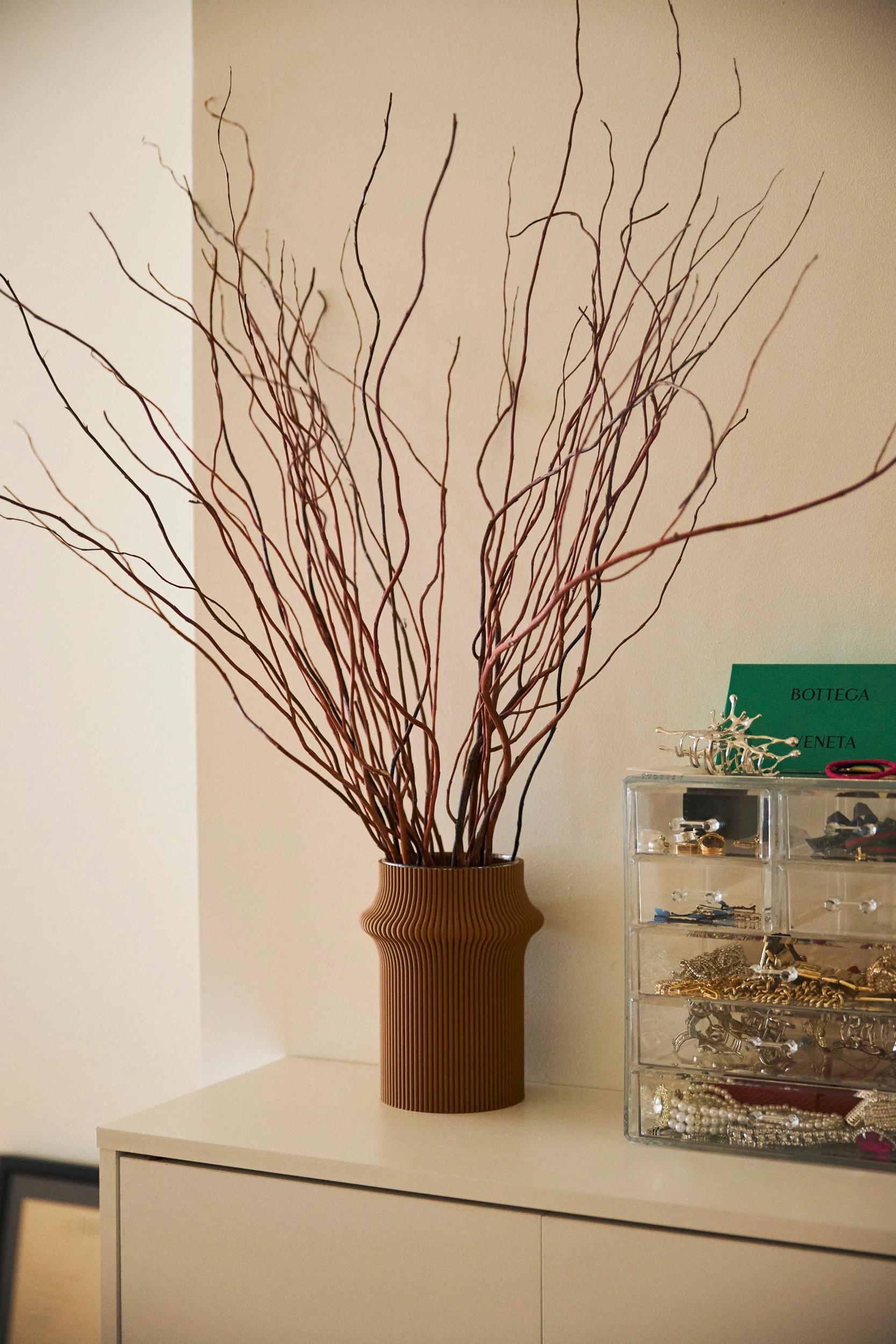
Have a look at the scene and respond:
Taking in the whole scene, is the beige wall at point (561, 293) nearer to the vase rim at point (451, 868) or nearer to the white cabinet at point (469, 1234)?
the vase rim at point (451, 868)

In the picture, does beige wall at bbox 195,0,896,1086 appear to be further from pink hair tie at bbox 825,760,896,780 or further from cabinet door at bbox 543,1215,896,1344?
cabinet door at bbox 543,1215,896,1344

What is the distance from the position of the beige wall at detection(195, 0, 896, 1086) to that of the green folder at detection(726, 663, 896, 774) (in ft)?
0.22

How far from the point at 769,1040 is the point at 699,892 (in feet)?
0.51

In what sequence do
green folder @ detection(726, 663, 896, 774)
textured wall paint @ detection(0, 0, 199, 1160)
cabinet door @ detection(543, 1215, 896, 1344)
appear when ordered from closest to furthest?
cabinet door @ detection(543, 1215, 896, 1344)
green folder @ detection(726, 663, 896, 774)
textured wall paint @ detection(0, 0, 199, 1160)

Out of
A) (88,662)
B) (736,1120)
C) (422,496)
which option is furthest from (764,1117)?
(88,662)

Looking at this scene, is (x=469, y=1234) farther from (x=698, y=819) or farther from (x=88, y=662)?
(x=88, y=662)

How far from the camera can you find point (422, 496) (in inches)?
61.3

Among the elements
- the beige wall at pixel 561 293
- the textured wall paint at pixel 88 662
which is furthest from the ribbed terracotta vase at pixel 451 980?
the textured wall paint at pixel 88 662

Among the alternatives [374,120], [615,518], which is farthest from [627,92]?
[615,518]

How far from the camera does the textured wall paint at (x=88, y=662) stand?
196cm

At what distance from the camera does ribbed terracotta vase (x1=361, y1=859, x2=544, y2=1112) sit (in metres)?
1.31

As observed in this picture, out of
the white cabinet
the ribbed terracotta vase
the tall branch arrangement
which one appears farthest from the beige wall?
the white cabinet

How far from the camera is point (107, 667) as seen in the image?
2.01 metres

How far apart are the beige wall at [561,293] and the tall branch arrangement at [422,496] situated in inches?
1.0
